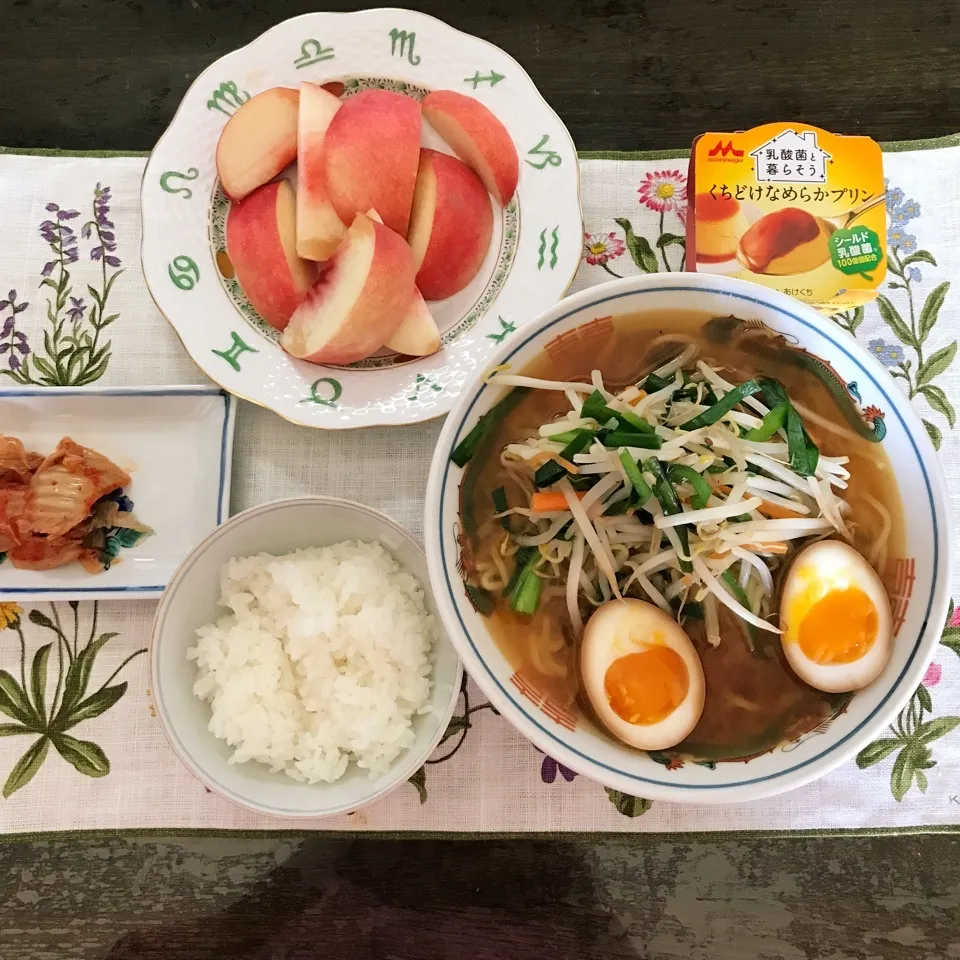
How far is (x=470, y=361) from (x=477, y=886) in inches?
35.5

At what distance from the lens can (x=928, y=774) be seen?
1.22m

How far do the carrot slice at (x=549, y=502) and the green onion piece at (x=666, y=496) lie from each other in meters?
0.11

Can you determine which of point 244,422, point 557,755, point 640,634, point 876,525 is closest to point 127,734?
point 244,422

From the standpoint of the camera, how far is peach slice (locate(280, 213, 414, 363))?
1.19 m

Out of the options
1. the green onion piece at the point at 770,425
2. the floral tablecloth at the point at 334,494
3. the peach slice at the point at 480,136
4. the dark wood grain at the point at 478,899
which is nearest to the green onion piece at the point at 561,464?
the green onion piece at the point at 770,425

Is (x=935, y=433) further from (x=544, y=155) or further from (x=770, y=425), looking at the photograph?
(x=544, y=155)

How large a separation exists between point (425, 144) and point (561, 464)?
0.73 m

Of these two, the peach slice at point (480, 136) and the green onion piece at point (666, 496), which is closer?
the green onion piece at point (666, 496)

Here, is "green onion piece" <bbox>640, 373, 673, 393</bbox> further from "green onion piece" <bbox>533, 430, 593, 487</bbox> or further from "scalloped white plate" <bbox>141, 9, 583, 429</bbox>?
"scalloped white plate" <bbox>141, 9, 583, 429</bbox>

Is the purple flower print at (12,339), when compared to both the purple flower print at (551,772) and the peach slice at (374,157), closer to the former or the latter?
the peach slice at (374,157)

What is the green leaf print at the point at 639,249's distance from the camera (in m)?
1.36

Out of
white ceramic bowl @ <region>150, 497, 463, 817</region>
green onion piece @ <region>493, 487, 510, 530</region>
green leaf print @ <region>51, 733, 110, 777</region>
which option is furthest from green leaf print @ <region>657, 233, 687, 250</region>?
green leaf print @ <region>51, 733, 110, 777</region>

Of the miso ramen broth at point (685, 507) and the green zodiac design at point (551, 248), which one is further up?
the green zodiac design at point (551, 248)

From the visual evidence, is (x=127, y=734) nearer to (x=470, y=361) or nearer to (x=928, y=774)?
(x=470, y=361)
